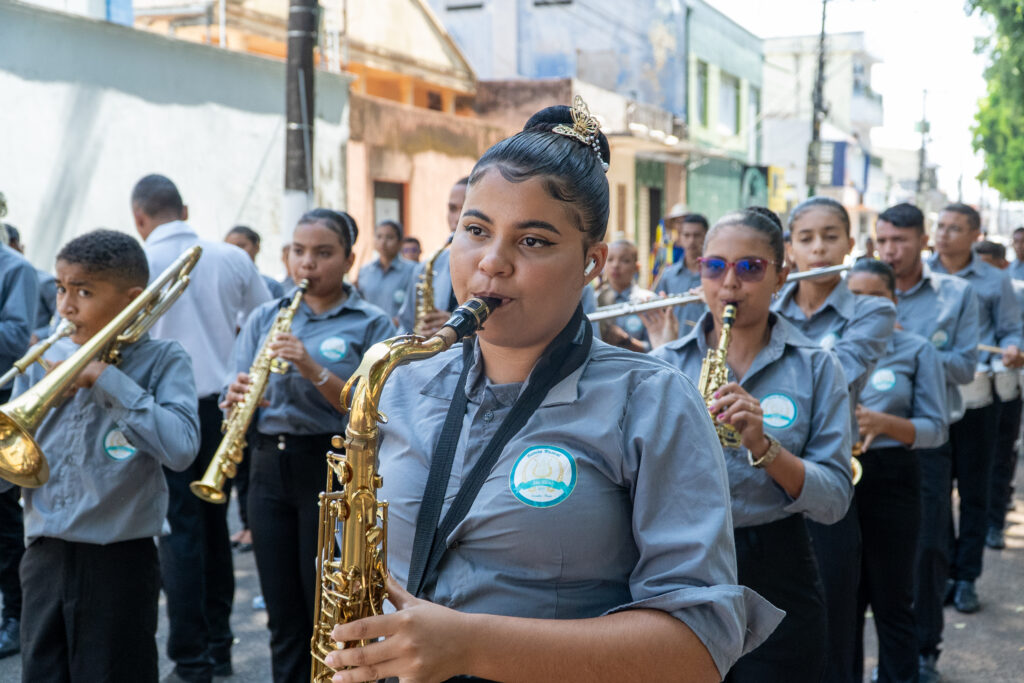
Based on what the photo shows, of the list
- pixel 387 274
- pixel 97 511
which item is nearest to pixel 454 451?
pixel 97 511

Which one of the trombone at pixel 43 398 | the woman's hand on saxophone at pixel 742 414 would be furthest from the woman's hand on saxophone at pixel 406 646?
the trombone at pixel 43 398

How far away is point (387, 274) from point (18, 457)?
804cm

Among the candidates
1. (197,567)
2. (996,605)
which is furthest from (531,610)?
(996,605)

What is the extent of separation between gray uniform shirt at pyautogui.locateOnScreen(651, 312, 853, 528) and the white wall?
9.21 m

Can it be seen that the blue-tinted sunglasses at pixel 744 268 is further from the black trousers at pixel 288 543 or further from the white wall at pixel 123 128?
the white wall at pixel 123 128

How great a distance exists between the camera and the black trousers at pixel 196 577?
513cm

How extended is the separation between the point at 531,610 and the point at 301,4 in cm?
853

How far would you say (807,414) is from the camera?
3.42m

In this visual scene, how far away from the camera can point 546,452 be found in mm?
1873

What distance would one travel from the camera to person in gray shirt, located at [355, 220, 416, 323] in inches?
438

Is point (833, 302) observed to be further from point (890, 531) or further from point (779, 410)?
point (779, 410)

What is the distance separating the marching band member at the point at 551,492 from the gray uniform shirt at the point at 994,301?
21.0ft

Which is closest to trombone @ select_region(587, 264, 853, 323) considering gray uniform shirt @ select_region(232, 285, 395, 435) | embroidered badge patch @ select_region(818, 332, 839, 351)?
embroidered badge patch @ select_region(818, 332, 839, 351)

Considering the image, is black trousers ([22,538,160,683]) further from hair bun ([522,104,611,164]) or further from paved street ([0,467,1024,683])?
hair bun ([522,104,611,164])
